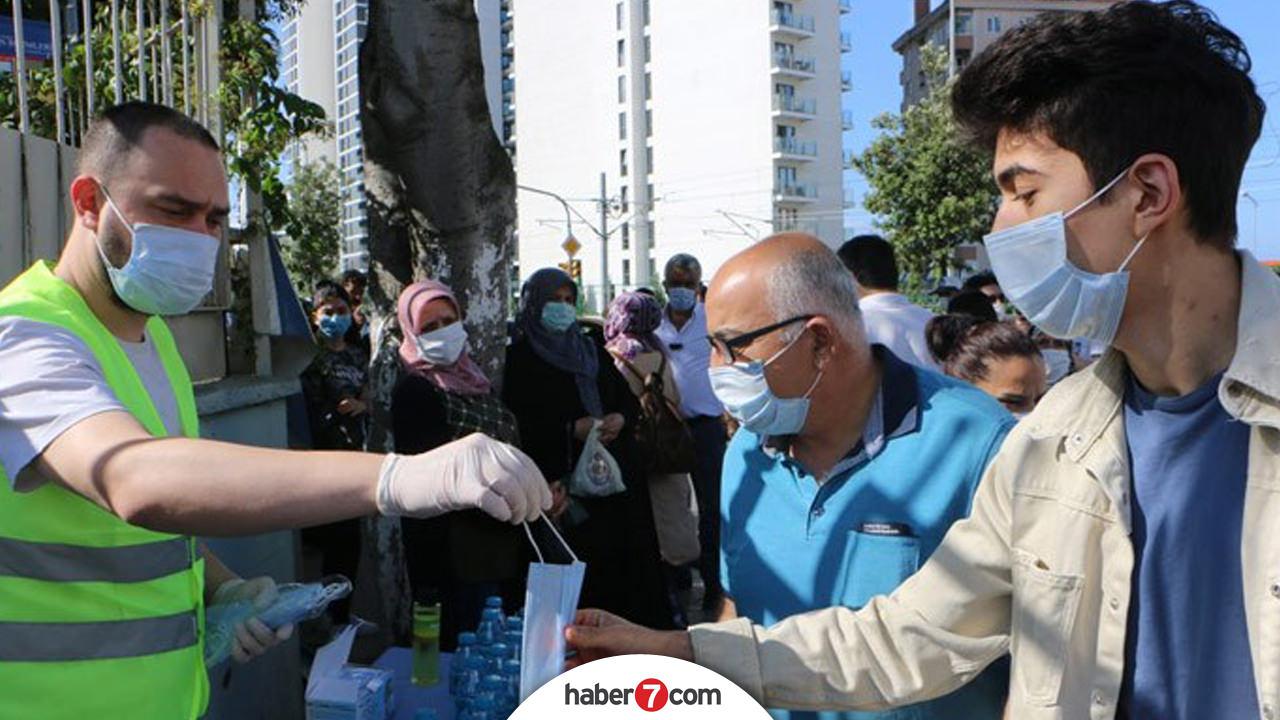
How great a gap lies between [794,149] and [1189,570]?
6538 cm

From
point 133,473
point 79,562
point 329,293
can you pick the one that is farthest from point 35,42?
point 133,473

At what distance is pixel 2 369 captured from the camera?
172cm

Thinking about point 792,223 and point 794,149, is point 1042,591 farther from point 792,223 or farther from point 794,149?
point 794,149

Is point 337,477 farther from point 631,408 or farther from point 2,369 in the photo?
point 631,408

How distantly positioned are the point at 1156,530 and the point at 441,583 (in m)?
3.26

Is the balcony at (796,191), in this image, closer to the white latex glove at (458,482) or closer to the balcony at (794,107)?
the balcony at (794,107)

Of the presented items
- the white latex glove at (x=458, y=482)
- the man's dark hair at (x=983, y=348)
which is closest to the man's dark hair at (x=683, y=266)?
the man's dark hair at (x=983, y=348)

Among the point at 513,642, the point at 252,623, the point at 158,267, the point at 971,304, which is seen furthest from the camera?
the point at 971,304

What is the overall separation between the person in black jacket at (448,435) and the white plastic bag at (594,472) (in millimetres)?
426

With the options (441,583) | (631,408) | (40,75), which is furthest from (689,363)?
(40,75)

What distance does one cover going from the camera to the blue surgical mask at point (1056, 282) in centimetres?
159

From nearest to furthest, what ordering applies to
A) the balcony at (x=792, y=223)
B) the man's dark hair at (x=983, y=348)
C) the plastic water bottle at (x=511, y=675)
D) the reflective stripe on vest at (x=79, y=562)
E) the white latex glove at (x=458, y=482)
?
the white latex glove at (x=458, y=482), the reflective stripe on vest at (x=79, y=562), the plastic water bottle at (x=511, y=675), the man's dark hair at (x=983, y=348), the balcony at (x=792, y=223)

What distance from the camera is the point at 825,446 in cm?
229

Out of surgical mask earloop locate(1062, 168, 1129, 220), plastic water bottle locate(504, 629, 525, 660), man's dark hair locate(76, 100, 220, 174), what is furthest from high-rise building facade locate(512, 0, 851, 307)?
surgical mask earloop locate(1062, 168, 1129, 220)
